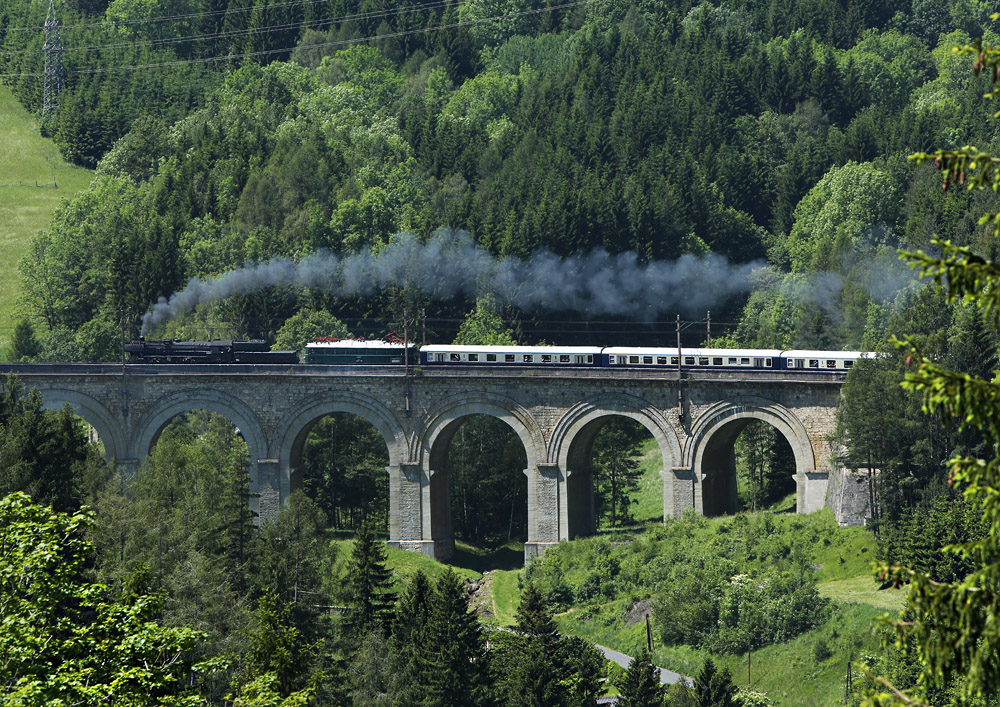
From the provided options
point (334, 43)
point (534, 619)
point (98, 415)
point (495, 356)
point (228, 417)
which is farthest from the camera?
point (334, 43)

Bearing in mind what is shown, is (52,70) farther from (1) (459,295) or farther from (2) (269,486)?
(2) (269,486)

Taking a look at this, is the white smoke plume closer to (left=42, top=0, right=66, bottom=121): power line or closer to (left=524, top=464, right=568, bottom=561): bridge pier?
(left=524, top=464, right=568, bottom=561): bridge pier

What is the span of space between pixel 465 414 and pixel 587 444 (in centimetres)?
722

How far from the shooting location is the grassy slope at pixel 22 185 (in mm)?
140125

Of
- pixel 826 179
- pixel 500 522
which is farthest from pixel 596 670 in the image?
pixel 826 179

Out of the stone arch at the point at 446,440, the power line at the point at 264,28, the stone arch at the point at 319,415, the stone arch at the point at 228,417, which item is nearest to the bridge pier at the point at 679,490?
the stone arch at the point at 446,440

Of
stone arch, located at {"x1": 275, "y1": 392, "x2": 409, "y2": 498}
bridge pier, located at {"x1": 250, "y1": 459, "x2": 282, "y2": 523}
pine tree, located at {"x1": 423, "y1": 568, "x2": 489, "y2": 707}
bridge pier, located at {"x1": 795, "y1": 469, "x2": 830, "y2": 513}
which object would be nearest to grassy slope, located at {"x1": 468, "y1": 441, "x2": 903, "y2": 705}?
bridge pier, located at {"x1": 795, "y1": 469, "x2": 830, "y2": 513}

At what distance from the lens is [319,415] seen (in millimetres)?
86562

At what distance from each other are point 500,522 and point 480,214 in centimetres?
3004

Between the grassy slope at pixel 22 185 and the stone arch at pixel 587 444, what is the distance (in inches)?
2631

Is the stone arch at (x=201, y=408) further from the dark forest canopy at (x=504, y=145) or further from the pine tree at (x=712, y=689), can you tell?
the pine tree at (x=712, y=689)

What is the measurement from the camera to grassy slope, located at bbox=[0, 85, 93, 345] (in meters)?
140

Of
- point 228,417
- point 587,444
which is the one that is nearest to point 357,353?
point 228,417

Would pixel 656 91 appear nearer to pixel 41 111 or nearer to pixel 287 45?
pixel 287 45
